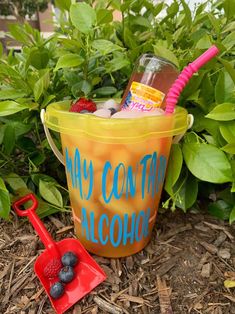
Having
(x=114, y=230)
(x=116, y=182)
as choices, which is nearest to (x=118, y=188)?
(x=116, y=182)

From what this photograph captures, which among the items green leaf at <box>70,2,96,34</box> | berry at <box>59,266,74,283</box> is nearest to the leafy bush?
green leaf at <box>70,2,96,34</box>

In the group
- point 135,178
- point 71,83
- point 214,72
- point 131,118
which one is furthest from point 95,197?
point 214,72

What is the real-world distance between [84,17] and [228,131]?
1.43ft

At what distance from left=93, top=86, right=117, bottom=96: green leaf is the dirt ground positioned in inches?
15.1

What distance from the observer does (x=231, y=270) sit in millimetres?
746

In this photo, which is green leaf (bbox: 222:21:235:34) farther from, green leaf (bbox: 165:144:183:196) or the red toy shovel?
the red toy shovel

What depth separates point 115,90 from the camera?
3.00 feet

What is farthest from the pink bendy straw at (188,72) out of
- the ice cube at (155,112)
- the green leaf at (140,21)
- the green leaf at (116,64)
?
the green leaf at (140,21)

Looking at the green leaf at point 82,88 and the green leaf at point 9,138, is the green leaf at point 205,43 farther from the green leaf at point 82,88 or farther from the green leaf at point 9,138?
the green leaf at point 9,138

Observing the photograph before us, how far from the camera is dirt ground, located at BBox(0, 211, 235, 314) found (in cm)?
67

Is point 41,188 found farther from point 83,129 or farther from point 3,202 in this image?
point 83,129

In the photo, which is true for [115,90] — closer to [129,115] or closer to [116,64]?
[116,64]

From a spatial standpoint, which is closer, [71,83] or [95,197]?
[95,197]

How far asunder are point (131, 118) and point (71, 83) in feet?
1.07
